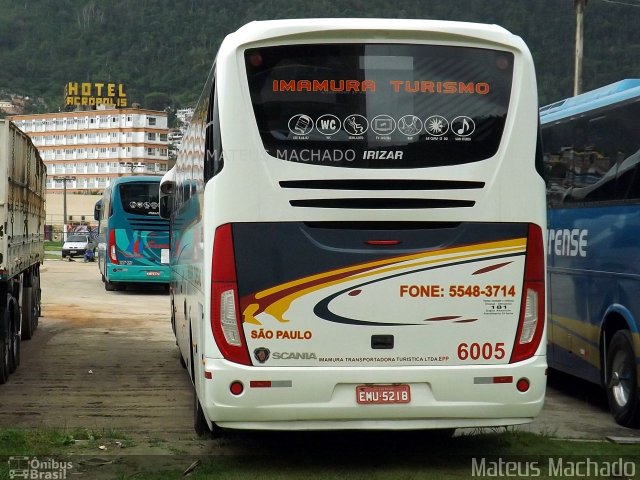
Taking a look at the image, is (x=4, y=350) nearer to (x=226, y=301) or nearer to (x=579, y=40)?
(x=226, y=301)

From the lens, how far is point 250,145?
8.27 meters

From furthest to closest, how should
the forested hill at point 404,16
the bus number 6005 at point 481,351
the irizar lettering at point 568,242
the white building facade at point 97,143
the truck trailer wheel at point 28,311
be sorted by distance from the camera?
the white building facade at point 97,143 < the forested hill at point 404,16 < the truck trailer wheel at point 28,311 < the irizar lettering at point 568,242 < the bus number 6005 at point 481,351

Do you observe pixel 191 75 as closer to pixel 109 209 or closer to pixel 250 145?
pixel 109 209

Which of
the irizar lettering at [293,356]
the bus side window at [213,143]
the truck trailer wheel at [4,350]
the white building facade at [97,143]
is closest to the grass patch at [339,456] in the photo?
the irizar lettering at [293,356]

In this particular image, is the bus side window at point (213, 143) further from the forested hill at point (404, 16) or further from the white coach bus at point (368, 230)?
the forested hill at point (404, 16)

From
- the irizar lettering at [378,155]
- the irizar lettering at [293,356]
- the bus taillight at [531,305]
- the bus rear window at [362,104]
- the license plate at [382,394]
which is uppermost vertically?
the bus rear window at [362,104]

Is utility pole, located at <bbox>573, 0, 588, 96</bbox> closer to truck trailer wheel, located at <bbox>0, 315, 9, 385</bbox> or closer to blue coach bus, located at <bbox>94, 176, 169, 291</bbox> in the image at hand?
blue coach bus, located at <bbox>94, 176, 169, 291</bbox>

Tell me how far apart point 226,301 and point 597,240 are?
484 centimetres

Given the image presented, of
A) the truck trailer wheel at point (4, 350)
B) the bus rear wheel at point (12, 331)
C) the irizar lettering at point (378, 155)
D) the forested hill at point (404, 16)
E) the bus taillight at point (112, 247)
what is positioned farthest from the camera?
the forested hill at point (404, 16)

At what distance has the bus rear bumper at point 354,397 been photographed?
26.9 feet

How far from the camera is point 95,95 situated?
17938 centimetres

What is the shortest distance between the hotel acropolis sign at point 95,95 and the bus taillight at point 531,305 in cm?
17301

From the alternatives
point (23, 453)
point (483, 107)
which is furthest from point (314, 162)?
point (23, 453)

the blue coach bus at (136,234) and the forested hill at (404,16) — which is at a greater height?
the forested hill at (404,16)
